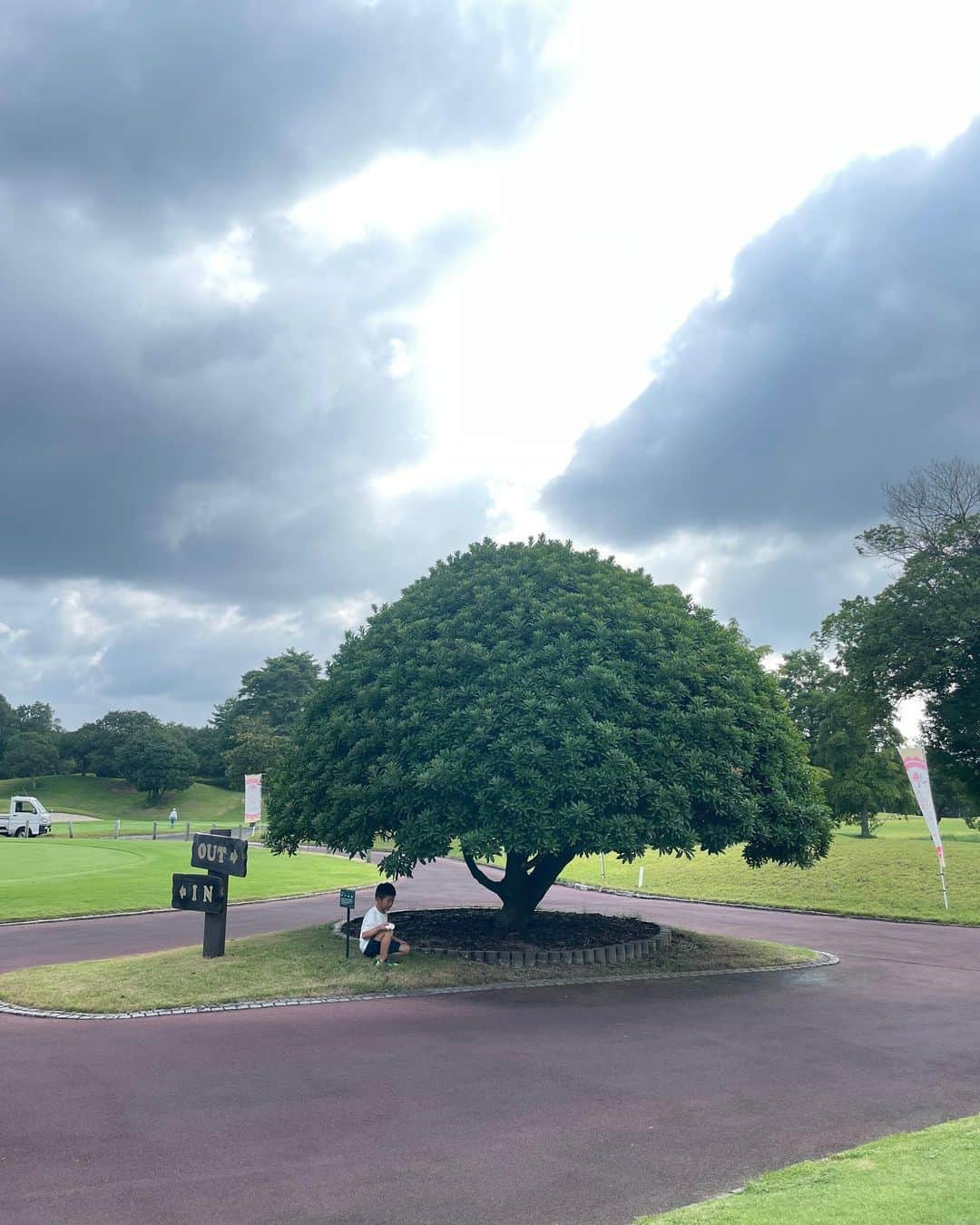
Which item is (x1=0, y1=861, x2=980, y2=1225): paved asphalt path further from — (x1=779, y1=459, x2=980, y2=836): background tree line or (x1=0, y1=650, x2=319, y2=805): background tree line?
(x1=0, y1=650, x2=319, y2=805): background tree line

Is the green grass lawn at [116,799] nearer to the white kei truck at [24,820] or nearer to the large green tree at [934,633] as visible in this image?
the white kei truck at [24,820]

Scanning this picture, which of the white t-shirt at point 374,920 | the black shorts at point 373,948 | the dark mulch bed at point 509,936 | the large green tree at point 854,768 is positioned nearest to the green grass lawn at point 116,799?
the large green tree at point 854,768

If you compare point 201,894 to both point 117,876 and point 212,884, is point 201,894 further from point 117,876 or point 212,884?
point 117,876

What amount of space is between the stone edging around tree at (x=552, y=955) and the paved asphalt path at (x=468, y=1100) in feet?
4.74

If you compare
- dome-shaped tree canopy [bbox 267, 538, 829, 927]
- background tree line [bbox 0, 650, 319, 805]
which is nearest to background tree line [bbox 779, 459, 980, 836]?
dome-shaped tree canopy [bbox 267, 538, 829, 927]

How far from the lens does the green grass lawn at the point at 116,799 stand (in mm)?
82875

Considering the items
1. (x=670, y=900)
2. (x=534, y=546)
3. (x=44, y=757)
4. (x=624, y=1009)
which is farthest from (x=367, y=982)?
(x=44, y=757)

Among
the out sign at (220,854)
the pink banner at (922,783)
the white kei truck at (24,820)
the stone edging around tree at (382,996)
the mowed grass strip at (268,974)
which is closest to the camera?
the stone edging around tree at (382,996)

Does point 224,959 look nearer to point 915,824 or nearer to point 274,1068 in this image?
point 274,1068

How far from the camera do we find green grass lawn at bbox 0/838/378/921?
71.8ft

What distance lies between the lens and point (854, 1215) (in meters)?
4.88

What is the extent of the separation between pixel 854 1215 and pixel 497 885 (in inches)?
487

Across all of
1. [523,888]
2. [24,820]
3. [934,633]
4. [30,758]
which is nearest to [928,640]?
[934,633]

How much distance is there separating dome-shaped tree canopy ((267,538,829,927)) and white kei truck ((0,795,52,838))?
43329 millimetres
